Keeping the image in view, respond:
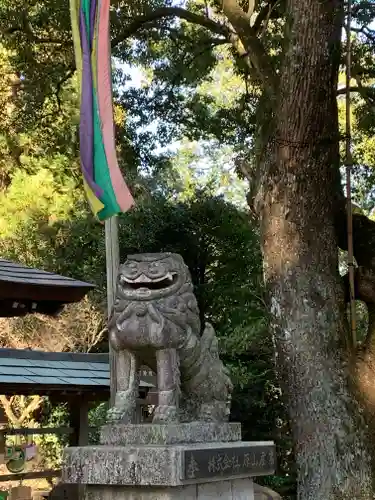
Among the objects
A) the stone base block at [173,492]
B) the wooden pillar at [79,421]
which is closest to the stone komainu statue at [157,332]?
the stone base block at [173,492]

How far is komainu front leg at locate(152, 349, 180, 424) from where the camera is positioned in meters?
3.81

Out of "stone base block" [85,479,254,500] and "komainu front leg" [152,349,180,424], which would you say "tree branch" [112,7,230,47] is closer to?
"komainu front leg" [152,349,180,424]

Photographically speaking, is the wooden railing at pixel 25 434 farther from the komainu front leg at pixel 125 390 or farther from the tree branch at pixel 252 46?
the tree branch at pixel 252 46

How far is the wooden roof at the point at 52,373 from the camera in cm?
709

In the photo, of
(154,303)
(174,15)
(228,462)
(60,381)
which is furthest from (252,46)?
(228,462)

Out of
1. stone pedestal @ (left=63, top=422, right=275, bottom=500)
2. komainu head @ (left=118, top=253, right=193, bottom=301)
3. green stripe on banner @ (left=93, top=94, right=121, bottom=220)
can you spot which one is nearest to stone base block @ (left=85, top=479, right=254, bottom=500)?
stone pedestal @ (left=63, top=422, right=275, bottom=500)

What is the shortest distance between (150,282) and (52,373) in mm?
4074

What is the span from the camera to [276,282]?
22.1 feet

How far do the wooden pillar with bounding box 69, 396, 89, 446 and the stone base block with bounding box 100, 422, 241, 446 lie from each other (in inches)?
172

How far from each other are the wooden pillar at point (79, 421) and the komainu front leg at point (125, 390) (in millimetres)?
4363

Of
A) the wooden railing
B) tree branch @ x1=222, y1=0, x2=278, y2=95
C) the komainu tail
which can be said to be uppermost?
tree branch @ x1=222, y1=0, x2=278, y2=95

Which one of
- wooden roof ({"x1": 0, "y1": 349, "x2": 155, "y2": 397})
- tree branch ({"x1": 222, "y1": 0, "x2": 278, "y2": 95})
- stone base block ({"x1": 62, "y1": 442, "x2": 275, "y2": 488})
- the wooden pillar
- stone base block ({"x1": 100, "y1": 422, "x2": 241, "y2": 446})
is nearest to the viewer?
stone base block ({"x1": 62, "y1": 442, "x2": 275, "y2": 488})

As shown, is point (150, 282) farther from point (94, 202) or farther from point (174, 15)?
point (174, 15)

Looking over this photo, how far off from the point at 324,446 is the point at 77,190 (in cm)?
1033
